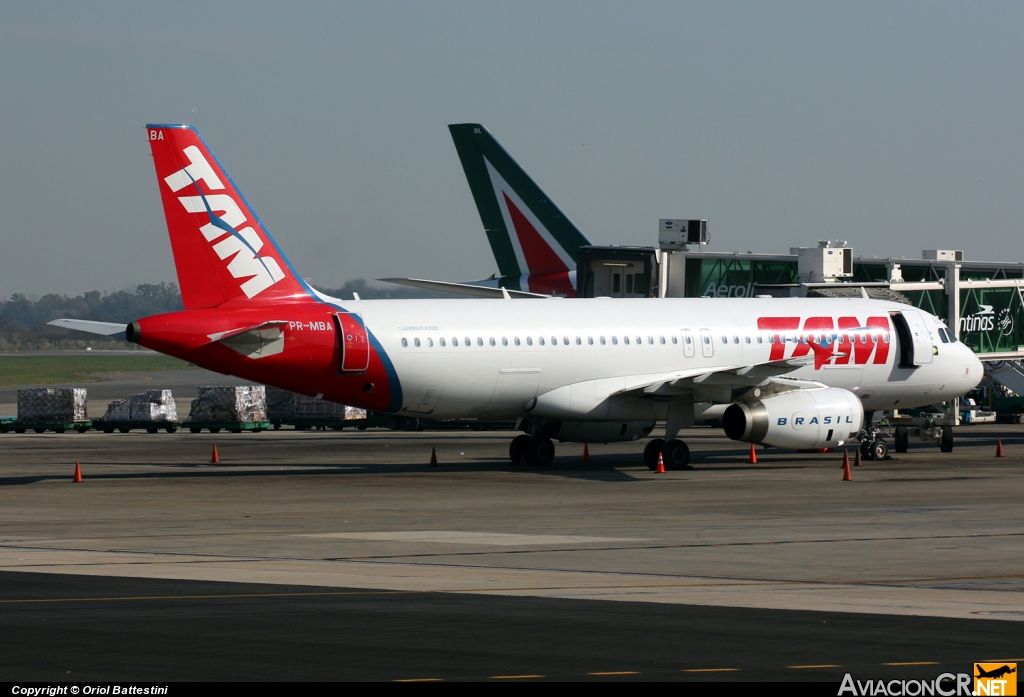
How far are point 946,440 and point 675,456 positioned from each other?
36.7ft

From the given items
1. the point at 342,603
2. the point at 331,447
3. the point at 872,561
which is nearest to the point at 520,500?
the point at 872,561

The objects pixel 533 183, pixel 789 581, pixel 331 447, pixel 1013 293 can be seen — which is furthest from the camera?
pixel 533 183

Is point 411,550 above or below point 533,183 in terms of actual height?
below

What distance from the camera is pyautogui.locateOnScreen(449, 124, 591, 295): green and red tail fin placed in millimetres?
62531

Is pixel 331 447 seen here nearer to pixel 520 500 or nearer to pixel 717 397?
pixel 717 397

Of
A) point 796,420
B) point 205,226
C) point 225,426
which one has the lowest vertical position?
point 225,426

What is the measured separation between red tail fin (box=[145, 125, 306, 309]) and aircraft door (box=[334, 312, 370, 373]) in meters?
1.75

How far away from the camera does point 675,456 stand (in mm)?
37469

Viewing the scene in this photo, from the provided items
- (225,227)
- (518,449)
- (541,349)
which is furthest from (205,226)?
(518,449)

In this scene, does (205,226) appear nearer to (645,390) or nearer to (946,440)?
(645,390)

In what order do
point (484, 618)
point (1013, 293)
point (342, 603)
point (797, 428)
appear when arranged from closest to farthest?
point (484, 618), point (342, 603), point (797, 428), point (1013, 293)

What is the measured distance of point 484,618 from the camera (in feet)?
50.2

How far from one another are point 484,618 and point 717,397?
74.3 ft

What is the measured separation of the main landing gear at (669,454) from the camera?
122ft
